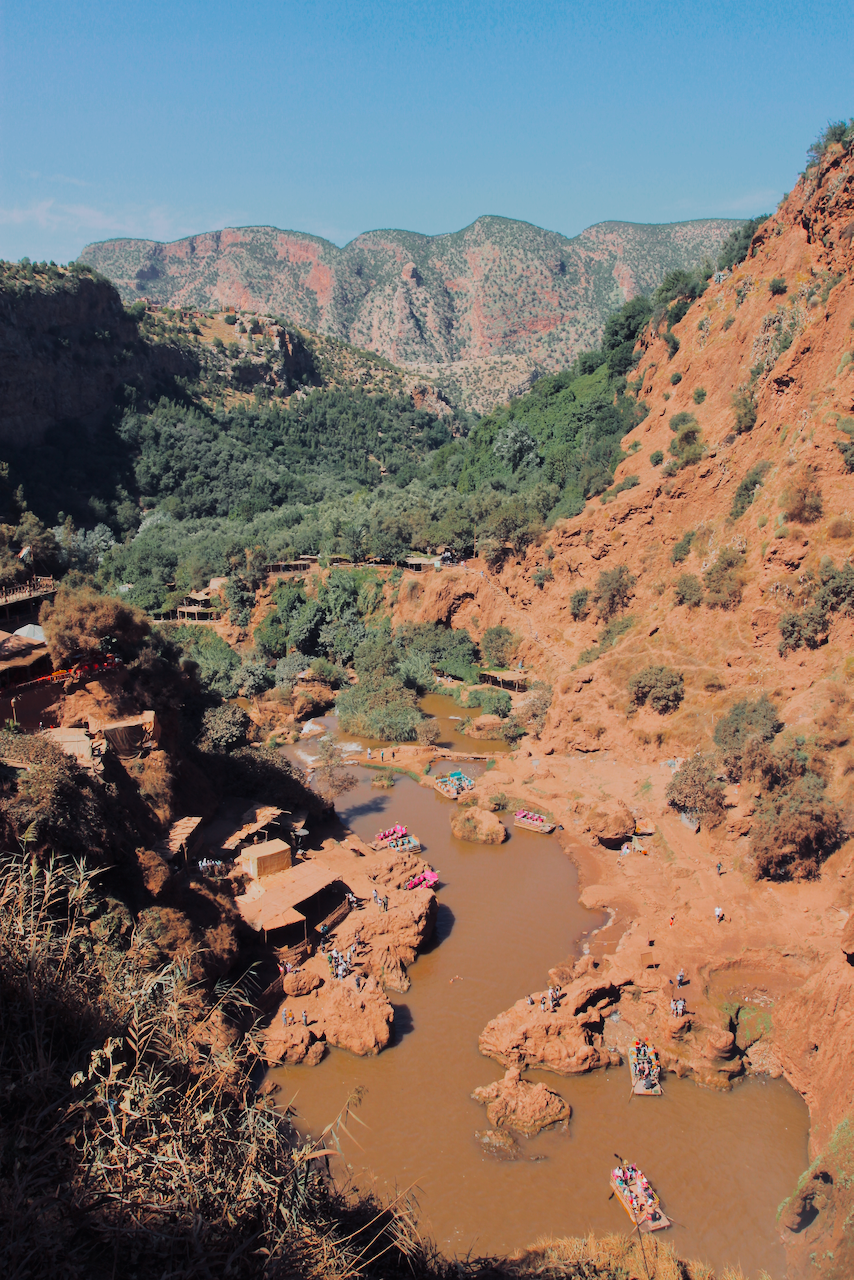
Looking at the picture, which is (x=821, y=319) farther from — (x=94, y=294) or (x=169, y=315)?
(x=169, y=315)

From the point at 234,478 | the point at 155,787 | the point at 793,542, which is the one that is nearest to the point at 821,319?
the point at 793,542

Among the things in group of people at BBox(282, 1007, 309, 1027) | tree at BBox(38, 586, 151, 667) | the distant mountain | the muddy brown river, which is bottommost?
the muddy brown river

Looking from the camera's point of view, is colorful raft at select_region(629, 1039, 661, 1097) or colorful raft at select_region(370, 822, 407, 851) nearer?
colorful raft at select_region(629, 1039, 661, 1097)

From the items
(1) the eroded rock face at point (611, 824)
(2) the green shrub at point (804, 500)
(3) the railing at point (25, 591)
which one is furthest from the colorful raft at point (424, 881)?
(2) the green shrub at point (804, 500)

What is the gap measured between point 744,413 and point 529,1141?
24895 millimetres

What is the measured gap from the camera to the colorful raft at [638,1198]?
10453 millimetres

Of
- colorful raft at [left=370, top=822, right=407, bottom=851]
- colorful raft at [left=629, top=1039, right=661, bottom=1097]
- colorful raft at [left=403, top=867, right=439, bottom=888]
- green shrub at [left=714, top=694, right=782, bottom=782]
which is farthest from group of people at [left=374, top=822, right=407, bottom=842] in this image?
green shrub at [left=714, top=694, right=782, bottom=782]

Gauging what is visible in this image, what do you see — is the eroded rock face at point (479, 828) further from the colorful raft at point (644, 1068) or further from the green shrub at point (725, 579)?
the green shrub at point (725, 579)

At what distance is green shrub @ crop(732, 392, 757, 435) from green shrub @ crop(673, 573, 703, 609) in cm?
595

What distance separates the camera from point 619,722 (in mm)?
25625

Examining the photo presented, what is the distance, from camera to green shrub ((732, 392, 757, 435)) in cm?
2722

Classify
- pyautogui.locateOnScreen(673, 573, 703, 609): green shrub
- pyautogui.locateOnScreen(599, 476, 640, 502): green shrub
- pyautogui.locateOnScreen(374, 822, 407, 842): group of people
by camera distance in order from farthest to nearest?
pyautogui.locateOnScreen(599, 476, 640, 502): green shrub, pyautogui.locateOnScreen(673, 573, 703, 609): green shrub, pyautogui.locateOnScreen(374, 822, 407, 842): group of people

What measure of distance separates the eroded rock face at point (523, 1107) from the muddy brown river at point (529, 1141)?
190 mm

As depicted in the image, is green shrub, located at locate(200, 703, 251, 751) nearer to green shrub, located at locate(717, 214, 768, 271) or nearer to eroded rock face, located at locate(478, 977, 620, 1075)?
eroded rock face, located at locate(478, 977, 620, 1075)
